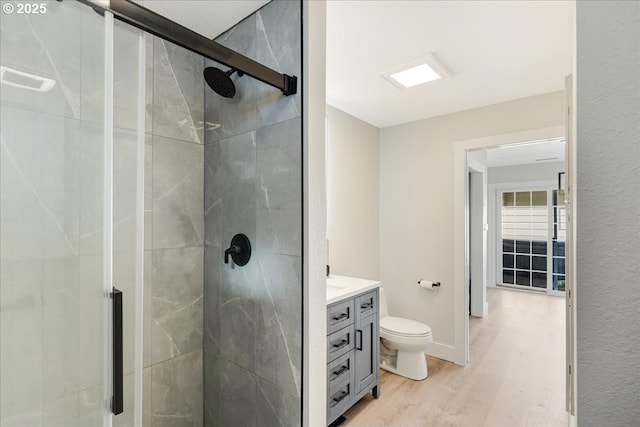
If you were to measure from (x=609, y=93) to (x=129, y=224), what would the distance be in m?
1.04

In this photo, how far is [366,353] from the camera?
231cm

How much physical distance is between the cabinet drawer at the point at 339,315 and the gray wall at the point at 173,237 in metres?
0.76

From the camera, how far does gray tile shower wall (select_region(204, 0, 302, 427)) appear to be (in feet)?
4.30

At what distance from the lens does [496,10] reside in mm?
1574

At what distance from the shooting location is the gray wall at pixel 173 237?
4.86 ft

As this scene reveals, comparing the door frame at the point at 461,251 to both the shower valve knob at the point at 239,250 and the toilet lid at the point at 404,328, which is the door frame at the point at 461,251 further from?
the shower valve knob at the point at 239,250

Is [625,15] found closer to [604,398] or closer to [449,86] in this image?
[604,398]

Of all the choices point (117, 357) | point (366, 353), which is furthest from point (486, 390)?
point (117, 357)

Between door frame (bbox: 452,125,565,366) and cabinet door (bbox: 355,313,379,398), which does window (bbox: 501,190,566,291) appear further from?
cabinet door (bbox: 355,313,379,398)

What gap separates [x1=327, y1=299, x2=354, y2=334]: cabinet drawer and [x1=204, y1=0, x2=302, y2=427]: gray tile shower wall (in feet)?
2.03

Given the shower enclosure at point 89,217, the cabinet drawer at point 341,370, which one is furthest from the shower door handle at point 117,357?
the cabinet drawer at point 341,370

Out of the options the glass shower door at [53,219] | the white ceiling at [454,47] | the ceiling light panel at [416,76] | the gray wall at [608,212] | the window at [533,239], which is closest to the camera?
the gray wall at [608,212]

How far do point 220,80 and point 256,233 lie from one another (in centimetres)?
72

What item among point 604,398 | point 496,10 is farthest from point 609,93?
point 496,10
